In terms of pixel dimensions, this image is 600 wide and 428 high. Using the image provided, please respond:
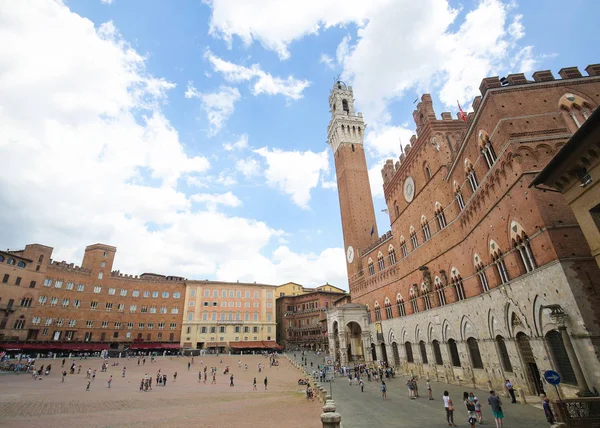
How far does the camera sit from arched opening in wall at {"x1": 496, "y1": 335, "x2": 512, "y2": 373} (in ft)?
58.3

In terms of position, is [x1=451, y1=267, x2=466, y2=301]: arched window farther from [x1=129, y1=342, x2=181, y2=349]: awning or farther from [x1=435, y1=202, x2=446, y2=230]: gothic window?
[x1=129, y1=342, x2=181, y2=349]: awning

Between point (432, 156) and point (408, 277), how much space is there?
12.5 m

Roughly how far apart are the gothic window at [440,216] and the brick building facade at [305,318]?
40511 mm

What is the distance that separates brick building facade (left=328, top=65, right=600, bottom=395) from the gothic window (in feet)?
0.54

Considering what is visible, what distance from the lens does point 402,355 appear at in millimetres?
32656

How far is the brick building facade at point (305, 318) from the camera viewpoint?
65.2 m

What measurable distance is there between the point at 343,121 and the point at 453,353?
143 ft

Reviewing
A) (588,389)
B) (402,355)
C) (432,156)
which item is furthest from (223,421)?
(432,156)

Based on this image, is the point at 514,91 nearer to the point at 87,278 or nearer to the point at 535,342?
the point at 535,342

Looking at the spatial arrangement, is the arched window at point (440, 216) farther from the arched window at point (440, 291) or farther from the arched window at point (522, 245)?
the arched window at point (522, 245)

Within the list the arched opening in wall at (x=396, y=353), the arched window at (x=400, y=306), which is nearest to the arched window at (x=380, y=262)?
the arched window at (x=400, y=306)

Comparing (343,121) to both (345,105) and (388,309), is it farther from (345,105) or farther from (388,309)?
(388,309)

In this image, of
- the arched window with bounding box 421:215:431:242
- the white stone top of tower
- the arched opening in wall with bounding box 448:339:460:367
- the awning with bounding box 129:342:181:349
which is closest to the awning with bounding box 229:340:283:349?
the awning with bounding box 129:342:181:349

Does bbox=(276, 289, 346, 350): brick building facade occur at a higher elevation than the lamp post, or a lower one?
higher
